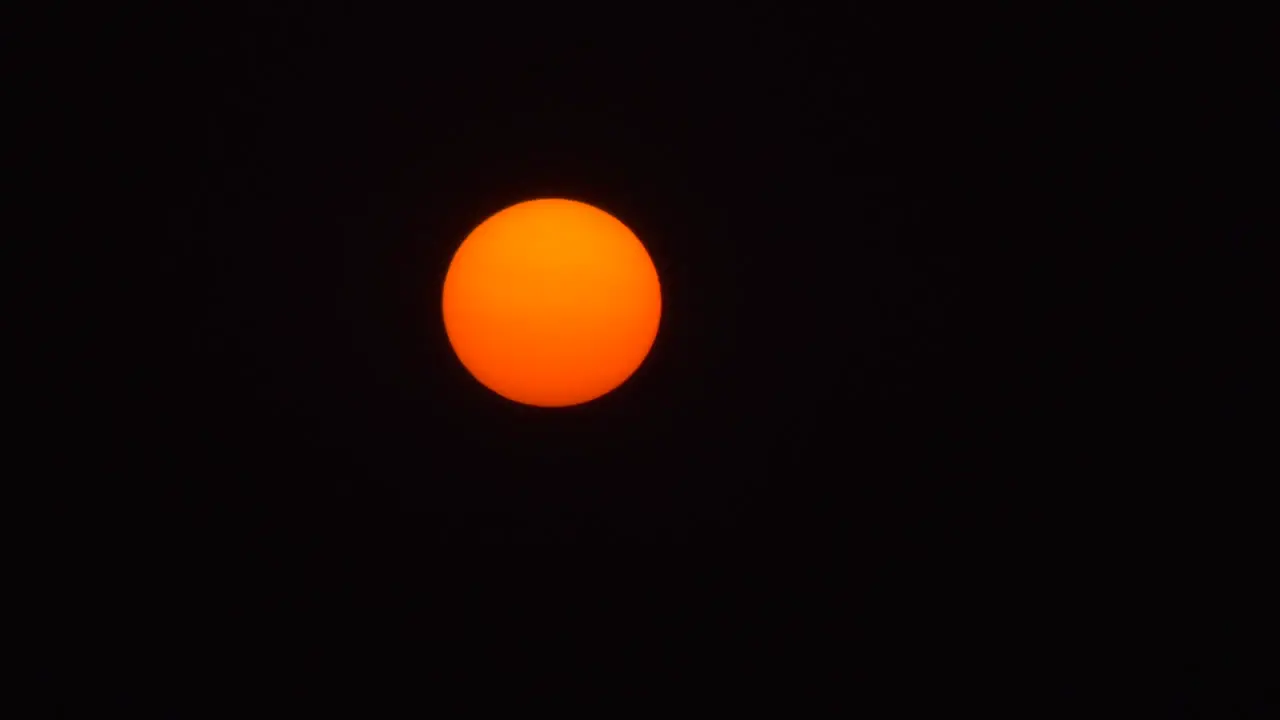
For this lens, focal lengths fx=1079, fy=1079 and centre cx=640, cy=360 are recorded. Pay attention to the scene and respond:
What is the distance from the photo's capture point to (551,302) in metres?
1.80

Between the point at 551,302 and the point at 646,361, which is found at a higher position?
the point at 646,361

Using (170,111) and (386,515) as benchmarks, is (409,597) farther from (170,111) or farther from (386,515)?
(170,111)

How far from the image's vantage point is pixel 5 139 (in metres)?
2.04

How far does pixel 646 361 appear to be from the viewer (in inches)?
82.0

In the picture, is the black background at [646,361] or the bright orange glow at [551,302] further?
the black background at [646,361]

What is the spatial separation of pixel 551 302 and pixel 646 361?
34 centimetres

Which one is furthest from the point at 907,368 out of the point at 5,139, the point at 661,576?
the point at 5,139

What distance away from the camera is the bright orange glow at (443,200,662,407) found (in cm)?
181

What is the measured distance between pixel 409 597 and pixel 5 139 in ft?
3.83

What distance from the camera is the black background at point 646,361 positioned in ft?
6.70

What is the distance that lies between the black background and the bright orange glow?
14 centimetres

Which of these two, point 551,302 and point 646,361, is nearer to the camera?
point 551,302

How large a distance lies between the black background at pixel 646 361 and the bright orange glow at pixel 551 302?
0.46 ft

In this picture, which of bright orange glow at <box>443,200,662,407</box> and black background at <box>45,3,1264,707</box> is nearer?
bright orange glow at <box>443,200,662,407</box>
